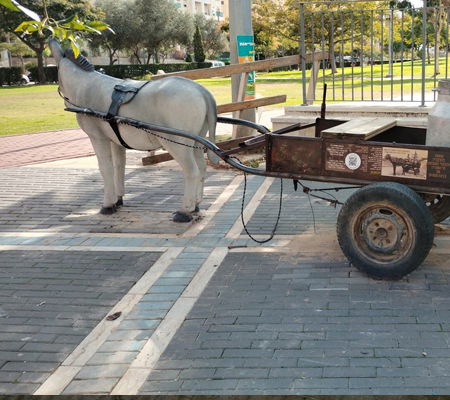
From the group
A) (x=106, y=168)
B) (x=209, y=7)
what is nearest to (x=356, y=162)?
(x=106, y=168)

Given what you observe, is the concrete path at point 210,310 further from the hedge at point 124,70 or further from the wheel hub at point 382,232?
the hedge at point 124,70

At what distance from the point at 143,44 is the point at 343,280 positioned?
57.0 meters

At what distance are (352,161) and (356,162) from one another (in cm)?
3

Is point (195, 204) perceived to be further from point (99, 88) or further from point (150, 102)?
point (99, 88)

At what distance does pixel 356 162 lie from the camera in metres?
5.05

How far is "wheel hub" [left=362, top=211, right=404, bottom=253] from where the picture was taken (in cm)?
498

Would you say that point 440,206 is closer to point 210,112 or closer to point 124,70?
point 210,112

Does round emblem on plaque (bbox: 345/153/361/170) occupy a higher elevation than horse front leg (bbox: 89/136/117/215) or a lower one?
higher

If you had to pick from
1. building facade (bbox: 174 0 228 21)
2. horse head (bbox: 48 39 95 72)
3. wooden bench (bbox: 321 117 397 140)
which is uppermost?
building facade (bbox: 174 0 228 21)

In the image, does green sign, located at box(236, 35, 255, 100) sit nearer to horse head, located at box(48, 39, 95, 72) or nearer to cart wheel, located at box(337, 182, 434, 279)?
horse head, located at box(48, 39, 95, 72)

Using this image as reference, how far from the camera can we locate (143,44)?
5903 cm

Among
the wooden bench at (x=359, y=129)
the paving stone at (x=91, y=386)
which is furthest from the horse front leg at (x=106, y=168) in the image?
the paving stone at (x=91, y=386)

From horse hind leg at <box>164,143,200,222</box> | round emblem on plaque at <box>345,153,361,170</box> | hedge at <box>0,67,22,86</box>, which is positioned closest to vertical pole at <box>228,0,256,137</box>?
horse hind leg at <box>164,143,200,222</box>

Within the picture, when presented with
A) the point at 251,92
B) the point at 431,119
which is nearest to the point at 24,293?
the point at 431,119
